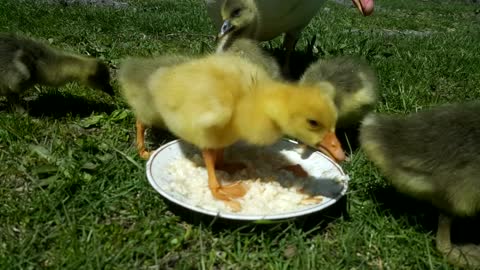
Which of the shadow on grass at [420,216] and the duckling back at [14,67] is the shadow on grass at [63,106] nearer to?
the duckling back at [14,67]

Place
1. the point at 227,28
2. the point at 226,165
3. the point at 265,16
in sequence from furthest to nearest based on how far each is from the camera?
the point at 265,16, the point at 227,28, the point at 226,165

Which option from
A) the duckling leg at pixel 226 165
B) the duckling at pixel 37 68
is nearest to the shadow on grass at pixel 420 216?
the duckling leg at pixel 226 165

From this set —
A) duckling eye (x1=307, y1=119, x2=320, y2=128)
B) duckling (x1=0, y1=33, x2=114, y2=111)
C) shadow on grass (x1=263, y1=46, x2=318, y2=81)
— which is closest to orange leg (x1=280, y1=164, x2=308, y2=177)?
duckling eye (x1=307, y1=119, x2=320, y2=128)

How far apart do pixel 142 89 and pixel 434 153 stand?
4.23ft

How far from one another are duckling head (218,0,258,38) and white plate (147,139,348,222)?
2.64 feet

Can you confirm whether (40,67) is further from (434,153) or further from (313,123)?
(434,153)

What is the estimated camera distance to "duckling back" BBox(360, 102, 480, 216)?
182cm

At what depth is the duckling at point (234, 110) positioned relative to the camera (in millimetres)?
1947

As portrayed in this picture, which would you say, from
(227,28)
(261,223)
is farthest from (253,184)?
(227,28)

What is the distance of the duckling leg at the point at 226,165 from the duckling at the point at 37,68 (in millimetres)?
1067

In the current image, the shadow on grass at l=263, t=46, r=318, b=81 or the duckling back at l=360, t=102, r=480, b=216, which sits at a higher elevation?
the duckling back at l=360, t=102, r=480, b=216

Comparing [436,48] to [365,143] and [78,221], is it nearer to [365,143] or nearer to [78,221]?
[365,143]

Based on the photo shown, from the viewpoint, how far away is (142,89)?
97.0 inches

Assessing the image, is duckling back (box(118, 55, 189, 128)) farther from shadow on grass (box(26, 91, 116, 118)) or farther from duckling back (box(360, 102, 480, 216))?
duckling back (box(360, 102, 480, 216))
